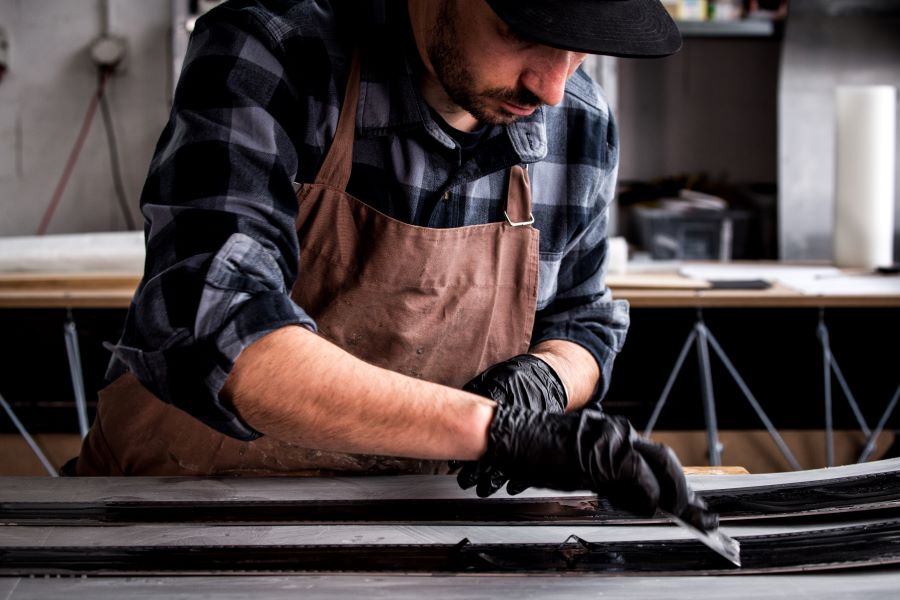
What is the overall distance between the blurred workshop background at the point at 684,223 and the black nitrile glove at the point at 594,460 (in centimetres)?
169

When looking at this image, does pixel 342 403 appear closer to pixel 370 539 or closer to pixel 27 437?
pixel 370 539

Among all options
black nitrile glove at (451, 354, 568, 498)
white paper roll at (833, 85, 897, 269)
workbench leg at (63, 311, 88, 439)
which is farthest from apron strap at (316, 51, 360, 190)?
white paper roll at (833, 85, 897, 269)

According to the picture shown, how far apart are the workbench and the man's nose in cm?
61

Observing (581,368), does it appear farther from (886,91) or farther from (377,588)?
(886,91)

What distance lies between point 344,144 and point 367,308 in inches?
10.8

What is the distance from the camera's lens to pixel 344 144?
4.88ft

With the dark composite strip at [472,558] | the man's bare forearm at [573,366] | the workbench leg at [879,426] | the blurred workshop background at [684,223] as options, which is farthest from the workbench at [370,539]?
the workbench leg at [879,426]

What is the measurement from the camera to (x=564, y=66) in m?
1.34

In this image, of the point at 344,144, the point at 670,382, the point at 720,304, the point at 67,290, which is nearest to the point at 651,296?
the point at 720,304

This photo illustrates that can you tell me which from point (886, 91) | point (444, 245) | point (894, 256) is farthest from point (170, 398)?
point (894, 256)

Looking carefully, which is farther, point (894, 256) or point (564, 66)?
point (894, 256)

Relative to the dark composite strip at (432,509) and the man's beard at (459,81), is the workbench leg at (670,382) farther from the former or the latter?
the man's beard at (459,81)

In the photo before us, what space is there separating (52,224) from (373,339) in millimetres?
3210

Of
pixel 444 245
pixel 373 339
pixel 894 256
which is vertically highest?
pixel 444 245
